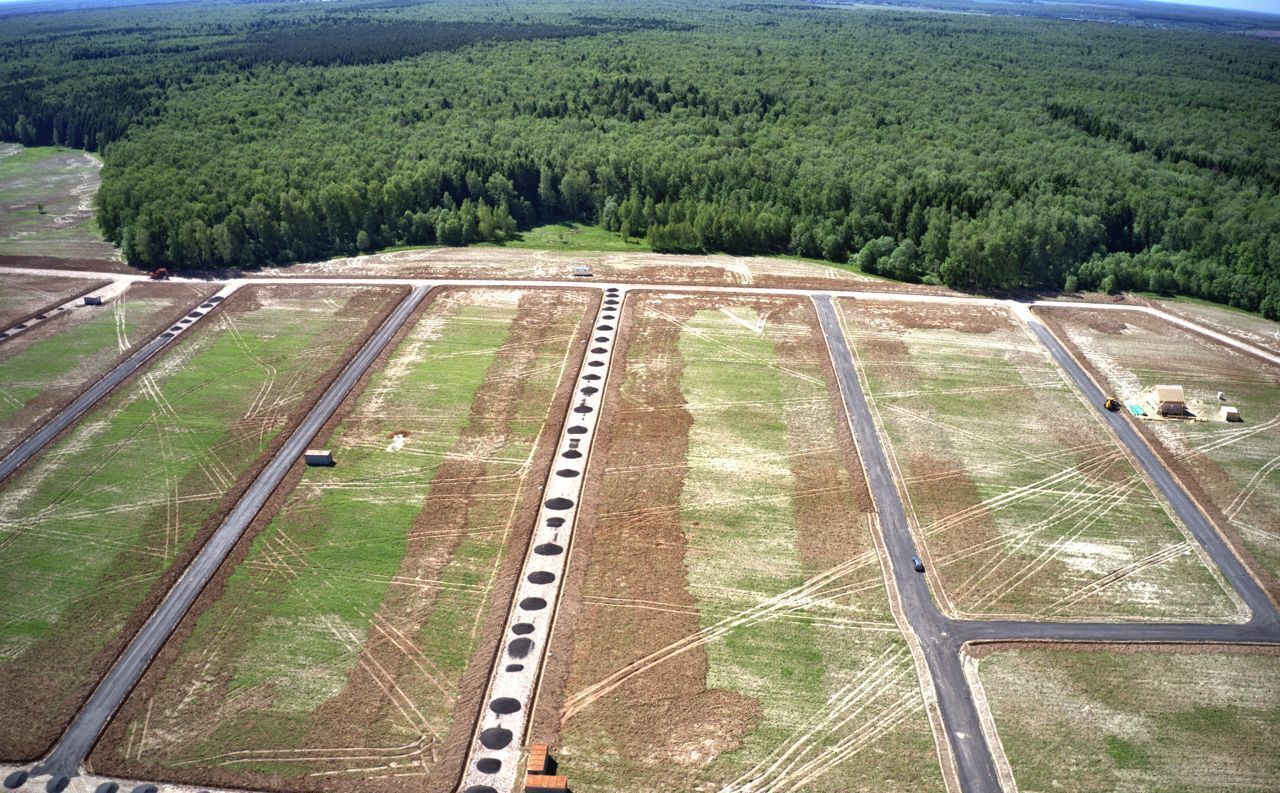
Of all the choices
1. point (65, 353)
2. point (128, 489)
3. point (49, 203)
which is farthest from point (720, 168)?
point (49, 203)

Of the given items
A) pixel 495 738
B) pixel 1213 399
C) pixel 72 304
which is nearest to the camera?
pixel 495 738

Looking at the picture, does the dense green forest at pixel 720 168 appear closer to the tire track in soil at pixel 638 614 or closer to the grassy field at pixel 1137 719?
the tire track in soil at pixel 638 614

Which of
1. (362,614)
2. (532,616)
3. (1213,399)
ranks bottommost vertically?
(362,614)

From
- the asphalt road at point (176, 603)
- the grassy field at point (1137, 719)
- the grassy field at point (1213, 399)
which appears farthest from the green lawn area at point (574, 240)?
the grassy field at point (1137, 719)

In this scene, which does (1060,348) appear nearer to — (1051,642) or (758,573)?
(1051,642)

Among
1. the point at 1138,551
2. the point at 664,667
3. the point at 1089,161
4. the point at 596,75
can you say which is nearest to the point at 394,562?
the point at 664,667

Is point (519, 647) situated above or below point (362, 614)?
below

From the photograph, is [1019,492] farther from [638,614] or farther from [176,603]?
[176,603]

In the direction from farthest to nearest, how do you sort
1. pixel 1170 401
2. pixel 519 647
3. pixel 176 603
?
pixel 1170 401
pixel 176 603
pixel 519 647
